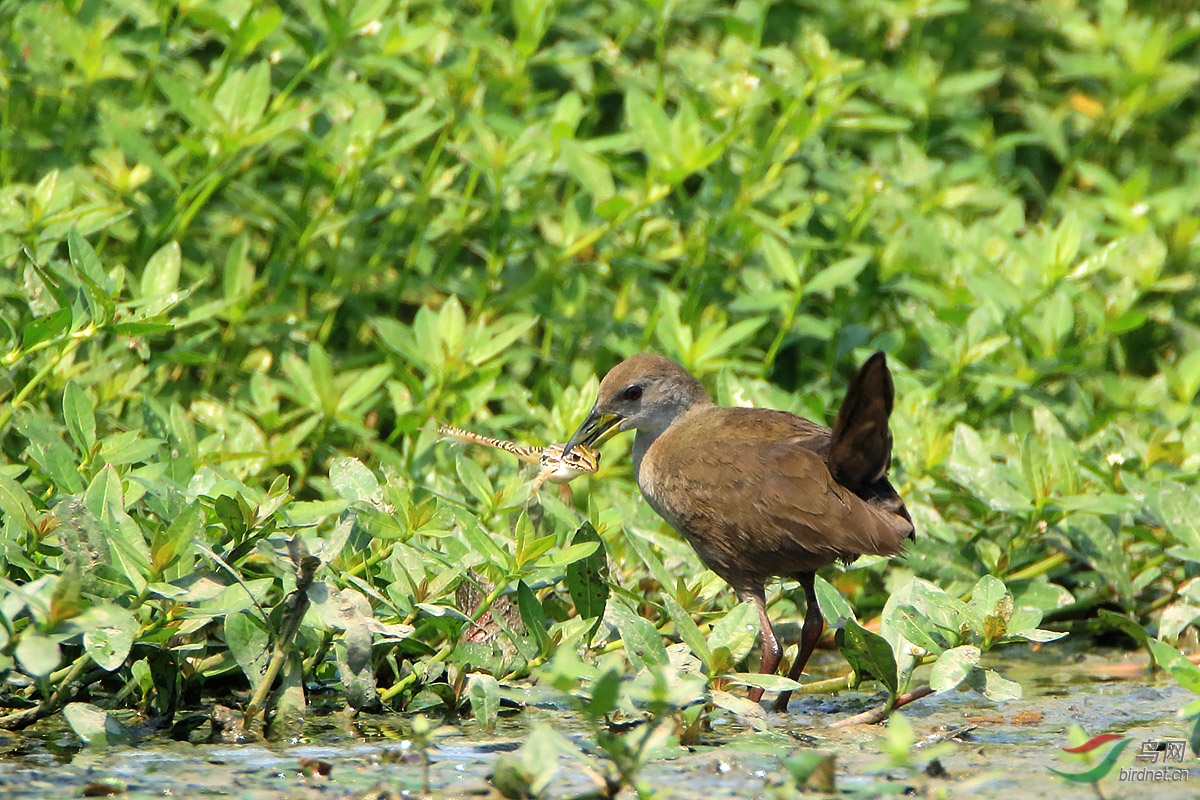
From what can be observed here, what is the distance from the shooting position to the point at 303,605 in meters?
3.54

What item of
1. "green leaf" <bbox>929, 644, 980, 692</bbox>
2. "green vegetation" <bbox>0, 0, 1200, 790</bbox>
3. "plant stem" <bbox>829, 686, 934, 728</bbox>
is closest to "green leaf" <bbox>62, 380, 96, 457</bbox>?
"green vegetation" <bbox>0, 0, 1200, 790</bbox>

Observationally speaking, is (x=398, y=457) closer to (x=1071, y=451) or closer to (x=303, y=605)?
(x=303, y=605)

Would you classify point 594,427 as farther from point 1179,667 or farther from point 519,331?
point 1179,667

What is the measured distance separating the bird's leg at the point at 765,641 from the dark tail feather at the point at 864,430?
1.41 feet

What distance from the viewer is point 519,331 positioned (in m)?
5.15

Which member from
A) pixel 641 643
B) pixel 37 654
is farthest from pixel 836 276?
pixel 37 654

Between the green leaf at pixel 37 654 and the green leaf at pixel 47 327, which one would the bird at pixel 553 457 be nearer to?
the green leaf at pixel 47 327

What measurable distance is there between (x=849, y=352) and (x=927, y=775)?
278 centimetres

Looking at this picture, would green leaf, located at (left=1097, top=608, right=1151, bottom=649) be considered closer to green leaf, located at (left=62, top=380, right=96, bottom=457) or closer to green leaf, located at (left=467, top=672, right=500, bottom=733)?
green leaf, located at (left=467, top=672, right=500, bottom=733)

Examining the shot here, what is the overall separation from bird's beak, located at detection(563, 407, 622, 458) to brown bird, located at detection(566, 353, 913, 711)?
13.7 inches

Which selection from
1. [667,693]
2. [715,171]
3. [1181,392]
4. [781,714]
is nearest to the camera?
[667,693]

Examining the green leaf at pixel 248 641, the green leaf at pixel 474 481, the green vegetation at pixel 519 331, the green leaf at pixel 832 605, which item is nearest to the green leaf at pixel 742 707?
the green vegetation at pixel 519 331

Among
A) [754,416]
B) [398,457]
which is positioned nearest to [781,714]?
[754,416]

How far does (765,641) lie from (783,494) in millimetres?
455
